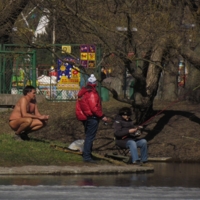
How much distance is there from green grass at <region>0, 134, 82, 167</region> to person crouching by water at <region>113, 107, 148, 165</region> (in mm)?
956

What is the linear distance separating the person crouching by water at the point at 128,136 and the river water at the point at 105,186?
498 mm

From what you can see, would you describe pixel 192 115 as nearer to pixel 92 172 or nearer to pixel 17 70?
pixel 17 70

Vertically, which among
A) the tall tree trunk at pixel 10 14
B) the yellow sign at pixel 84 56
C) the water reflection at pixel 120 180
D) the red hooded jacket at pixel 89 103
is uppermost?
the tall tree trunk at pixel 10 14

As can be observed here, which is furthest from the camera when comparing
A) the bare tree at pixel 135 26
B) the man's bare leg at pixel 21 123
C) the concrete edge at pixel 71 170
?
the bare tree at pixel 135 26

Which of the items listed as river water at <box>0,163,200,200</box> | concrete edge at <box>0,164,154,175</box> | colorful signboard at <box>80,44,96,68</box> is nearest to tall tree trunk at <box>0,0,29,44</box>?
colorful signboard at <box>80,44,96,68</box>

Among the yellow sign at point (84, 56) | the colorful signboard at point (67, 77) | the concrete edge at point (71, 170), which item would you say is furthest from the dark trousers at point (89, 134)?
the colorful signboard at point (67, 77)

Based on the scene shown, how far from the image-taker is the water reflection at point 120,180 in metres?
13.0

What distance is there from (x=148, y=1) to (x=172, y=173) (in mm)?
4773

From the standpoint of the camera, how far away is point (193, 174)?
1537 centimetres

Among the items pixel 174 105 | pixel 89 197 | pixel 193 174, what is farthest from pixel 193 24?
pixel 89 197

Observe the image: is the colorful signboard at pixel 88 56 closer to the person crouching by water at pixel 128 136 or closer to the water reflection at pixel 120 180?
the person crouching by water at pixel 128 136

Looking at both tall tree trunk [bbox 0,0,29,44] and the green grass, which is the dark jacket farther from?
tall tree trunk [bbox 0,0,29,44]

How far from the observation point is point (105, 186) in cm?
1257

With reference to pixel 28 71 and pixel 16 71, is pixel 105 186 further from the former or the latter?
pixel 16 71
